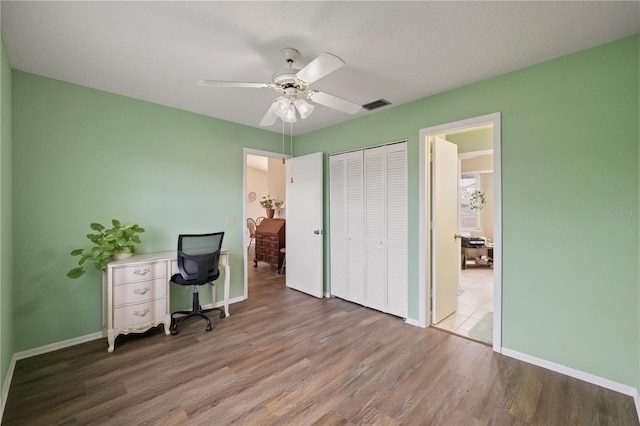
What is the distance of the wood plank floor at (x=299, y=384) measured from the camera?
68.5 inches

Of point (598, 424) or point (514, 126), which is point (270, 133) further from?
point (598, 424)

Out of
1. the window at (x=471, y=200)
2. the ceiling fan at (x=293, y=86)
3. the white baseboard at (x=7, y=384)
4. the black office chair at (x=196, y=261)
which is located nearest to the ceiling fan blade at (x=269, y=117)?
the ceiling fan at (x=293, y=86)

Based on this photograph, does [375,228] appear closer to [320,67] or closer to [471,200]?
[320,67]

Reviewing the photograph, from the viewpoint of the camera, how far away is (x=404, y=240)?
10.4 feet

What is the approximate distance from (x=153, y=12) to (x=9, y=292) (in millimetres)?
2397

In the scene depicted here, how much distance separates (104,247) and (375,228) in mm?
2848

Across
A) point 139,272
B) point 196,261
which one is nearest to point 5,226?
point 139,272

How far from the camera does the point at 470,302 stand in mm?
3805

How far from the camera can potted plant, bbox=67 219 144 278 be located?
252cm

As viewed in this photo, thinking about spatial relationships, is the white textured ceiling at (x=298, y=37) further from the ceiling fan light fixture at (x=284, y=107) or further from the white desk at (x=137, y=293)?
the white desk at (x=137, y=293)

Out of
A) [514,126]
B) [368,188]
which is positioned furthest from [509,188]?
[368,188]

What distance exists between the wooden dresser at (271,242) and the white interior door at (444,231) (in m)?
3.28

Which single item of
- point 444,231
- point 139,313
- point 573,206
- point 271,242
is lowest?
point 139,313

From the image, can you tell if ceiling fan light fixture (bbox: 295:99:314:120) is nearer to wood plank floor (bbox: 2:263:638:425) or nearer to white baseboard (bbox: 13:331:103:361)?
wood plank floor (bbox: 2:263:638:425)
